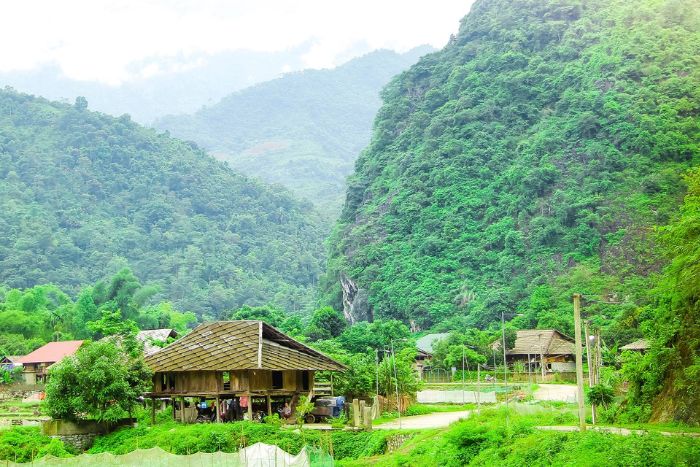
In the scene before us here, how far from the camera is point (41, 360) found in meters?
64.9

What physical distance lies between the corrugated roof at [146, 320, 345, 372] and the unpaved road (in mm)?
9950

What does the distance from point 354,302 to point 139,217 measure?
55.5 m

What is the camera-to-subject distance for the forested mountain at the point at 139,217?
120 metres

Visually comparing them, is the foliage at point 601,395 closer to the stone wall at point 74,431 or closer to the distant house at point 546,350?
the stone wall at point 74,431

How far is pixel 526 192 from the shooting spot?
3501 inches

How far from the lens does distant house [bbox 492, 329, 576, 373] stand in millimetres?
61156

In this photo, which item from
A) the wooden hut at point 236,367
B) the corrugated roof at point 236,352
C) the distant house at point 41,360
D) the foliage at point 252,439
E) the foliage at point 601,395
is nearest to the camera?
the foliage at point 601,395

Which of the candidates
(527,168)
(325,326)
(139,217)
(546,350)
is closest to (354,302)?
(527,168)

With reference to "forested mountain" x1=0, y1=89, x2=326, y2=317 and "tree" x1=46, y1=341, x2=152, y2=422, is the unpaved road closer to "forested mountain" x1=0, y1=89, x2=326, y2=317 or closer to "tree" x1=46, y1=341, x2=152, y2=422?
"tree" x1=46, y1=341, x2=152, y2=422

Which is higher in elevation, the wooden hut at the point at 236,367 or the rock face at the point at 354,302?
the rock face at the point at 354,302

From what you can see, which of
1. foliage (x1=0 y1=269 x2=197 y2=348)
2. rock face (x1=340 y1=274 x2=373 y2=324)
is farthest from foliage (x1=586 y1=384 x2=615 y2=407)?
rock face (x1=340 y1=274 x2=373 y2=324)

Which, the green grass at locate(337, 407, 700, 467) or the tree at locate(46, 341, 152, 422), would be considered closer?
the green grass at locate(337, 407, 700, 467)

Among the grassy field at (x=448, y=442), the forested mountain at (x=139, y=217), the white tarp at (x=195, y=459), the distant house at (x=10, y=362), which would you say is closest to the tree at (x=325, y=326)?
the distant house at (x=10, y=362)

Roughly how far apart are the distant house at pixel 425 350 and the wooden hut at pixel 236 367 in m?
26.0
